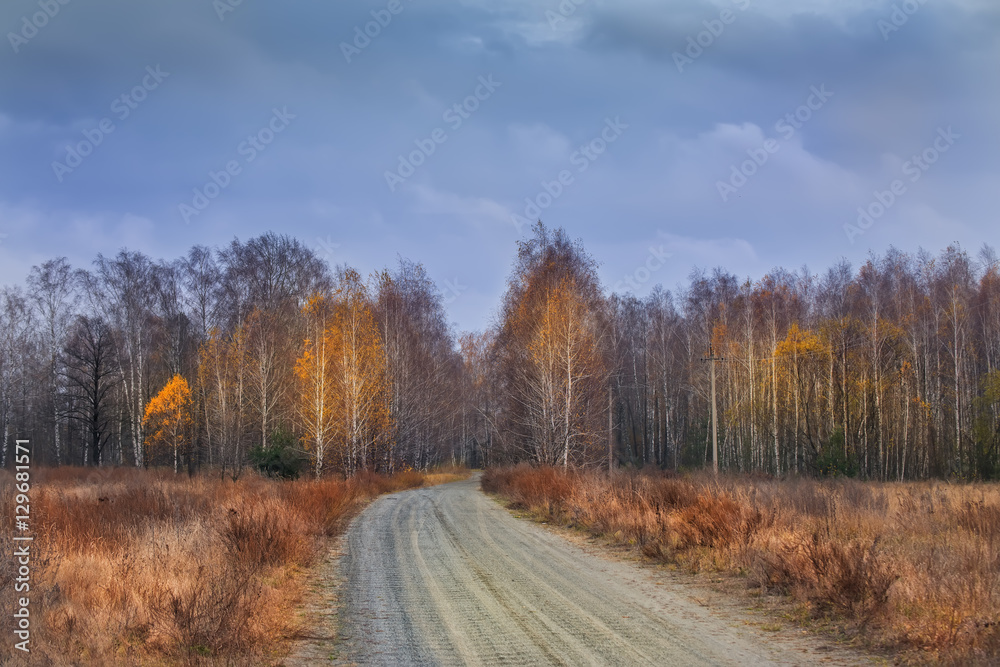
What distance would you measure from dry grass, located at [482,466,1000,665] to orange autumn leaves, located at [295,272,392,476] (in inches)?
525

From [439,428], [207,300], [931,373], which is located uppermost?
[207,300]

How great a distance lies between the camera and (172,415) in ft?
131

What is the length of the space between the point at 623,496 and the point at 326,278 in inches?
1482

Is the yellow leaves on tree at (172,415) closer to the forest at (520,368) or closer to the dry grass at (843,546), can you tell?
the forest at (520,368)

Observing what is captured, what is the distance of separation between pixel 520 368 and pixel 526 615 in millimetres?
21731

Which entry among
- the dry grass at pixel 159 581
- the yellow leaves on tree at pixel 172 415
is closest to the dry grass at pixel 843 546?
the dry grass at pixel 159 581

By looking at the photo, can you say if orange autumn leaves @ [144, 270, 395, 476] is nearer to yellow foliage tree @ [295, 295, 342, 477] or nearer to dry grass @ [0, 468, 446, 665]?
yellow foliage tree @ [295, 295, 342, 477]

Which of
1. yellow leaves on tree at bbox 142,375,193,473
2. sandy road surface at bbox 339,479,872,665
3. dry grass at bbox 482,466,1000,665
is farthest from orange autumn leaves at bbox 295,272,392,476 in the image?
sandy road surface at bbox 339,479,872,665

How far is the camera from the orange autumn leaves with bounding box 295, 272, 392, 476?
1148 inches

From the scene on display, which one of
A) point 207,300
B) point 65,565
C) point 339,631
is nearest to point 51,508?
point 65,565

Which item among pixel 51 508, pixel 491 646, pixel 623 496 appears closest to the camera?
pixel 491 646

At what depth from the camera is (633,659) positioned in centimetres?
611

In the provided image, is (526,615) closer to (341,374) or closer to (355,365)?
(355,365)

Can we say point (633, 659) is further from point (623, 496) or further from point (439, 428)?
point (439, 428)
